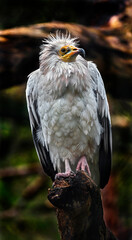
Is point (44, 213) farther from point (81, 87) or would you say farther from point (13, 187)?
point (81, 87)

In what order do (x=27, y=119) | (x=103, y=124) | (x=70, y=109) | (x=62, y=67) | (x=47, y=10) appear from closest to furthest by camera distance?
(x=70, y=109), (x=62, y=67), (x=103, y=124), (x=47, y=10), (x=27, y=119)

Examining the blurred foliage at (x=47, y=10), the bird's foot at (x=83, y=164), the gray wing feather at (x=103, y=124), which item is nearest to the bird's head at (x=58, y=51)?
the gray wing feather at (x=103, y=124)

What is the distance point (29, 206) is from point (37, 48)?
321 cm

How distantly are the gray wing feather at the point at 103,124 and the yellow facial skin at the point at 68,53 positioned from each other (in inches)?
13.1

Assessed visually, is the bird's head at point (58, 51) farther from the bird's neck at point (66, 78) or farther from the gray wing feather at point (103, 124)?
the gray wing feather at point (103, 124)

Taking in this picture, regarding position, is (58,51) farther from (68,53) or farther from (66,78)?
(66,78)

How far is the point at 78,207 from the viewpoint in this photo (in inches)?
123

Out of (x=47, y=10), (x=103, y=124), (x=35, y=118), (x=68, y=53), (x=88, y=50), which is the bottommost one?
(x=103, y=124)

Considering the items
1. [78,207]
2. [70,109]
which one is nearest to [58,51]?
[70,109]

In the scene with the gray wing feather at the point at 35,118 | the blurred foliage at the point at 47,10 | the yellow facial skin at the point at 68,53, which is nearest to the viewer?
the yellow facial skin at the point at 68,53

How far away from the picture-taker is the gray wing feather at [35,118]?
4.58 metres

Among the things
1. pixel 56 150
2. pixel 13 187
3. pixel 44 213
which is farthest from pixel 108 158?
A: pixel 13 187

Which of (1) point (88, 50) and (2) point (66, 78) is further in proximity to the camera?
(1) point (88, 50)

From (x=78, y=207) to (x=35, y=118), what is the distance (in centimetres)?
185
